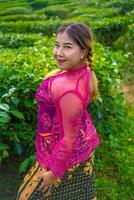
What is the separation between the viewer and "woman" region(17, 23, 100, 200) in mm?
2260

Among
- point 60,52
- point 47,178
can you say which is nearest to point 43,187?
point 47,178

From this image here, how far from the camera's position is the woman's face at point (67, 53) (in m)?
2.31

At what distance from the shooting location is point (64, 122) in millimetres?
2264

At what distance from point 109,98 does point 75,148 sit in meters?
2.20

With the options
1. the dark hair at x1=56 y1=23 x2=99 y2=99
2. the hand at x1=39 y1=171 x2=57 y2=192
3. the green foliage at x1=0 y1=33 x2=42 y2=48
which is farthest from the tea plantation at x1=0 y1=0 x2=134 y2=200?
the green foliage at x1=0 y1=33 x2=42 y2=48

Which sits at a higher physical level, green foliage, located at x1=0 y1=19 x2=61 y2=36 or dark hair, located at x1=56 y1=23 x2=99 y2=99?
dark hair, located at x1=56 y1=23 x2=99 y2=99

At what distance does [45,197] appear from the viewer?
247 centimetres

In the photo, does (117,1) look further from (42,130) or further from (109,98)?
(42,130)

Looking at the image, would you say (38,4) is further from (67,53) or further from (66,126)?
(66,126)

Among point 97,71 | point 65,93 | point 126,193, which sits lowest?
point 126,193

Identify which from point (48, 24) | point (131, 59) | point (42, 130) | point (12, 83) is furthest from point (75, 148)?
point (48, 24)

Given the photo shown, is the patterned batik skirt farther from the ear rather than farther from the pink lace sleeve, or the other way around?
the ear

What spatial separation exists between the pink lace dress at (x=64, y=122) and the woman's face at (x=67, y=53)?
0.12ft

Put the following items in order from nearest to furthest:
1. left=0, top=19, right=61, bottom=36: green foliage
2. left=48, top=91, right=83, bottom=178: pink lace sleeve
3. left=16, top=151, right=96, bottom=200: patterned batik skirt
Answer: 1. left=48, top=91, right=83, bottom=178: pink lace sleeve
2. left=16, top=151, right=96, bottom=200: patterned batik skirt
3. left=0, top=19, right=61, bottom=36: green foliage
